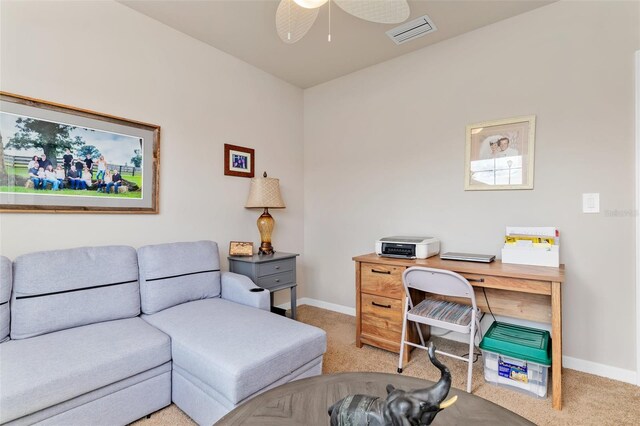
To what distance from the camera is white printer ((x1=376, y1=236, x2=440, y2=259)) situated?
7.86ft

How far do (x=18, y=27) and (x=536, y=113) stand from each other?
11.1 ft

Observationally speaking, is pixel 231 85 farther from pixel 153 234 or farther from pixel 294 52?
pixel 153 234

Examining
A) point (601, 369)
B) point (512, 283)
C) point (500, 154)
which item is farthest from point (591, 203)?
point (601, 369)

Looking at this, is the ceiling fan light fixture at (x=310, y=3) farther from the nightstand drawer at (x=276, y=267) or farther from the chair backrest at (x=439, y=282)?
the nightstand drawer at (x=276, y=267)

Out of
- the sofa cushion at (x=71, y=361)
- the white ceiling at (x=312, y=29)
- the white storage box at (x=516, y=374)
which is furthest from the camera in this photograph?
the white ceiling at (x=312, y=29)

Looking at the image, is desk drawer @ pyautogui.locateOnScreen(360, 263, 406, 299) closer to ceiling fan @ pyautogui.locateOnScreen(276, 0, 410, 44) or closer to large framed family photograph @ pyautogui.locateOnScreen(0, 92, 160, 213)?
ceiling fan @ pyautogui.locateOnScreen(276, 0, 410, 44)

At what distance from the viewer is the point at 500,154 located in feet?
7.89

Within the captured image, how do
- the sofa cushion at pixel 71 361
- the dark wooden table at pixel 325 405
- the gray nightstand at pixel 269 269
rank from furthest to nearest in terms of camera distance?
the gray nightstand at pixel 269 269, the sofa cushion at pixel 71 361, the dark wooden table at pixel 325 405

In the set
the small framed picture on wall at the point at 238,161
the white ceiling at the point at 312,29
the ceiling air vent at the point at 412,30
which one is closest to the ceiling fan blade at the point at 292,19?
the white ceiling at the point at 312,29

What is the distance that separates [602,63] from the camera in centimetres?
205

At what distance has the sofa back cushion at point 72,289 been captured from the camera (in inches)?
63.9

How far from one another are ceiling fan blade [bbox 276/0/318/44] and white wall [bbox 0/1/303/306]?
1264 millimetres

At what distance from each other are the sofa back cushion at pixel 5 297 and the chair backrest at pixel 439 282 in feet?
7.27

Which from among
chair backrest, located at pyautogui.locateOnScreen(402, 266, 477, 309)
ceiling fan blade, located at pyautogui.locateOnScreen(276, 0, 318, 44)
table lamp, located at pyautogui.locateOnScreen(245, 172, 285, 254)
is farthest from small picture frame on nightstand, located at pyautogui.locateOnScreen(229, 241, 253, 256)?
ceiling fan blade, located at pyautogui.locateOnScreen(276, 0, 318, 44)
